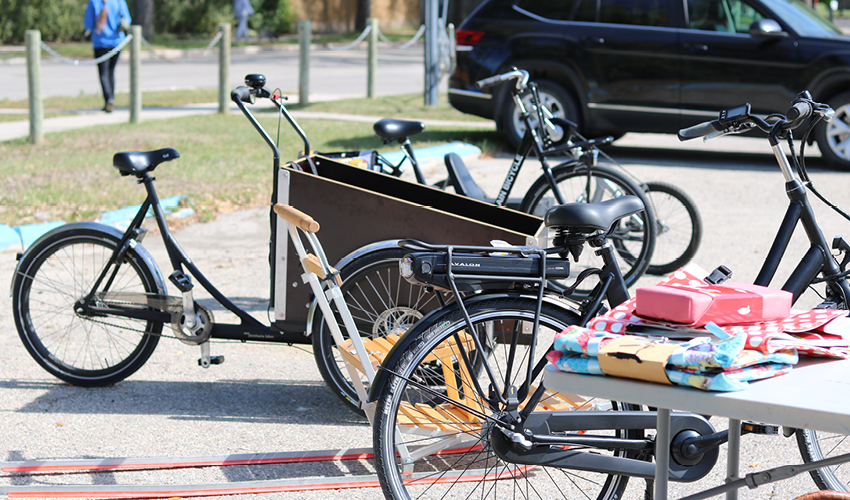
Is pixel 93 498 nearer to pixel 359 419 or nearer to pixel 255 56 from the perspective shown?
pixel 359 419

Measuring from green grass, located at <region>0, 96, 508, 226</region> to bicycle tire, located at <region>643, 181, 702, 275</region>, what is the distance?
364 centimetres

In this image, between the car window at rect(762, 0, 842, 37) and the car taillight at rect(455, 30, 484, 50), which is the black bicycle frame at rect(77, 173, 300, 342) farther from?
the car window at rect(762, 0, 842, 37)

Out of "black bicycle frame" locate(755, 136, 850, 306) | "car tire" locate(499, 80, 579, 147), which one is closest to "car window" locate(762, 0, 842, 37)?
"car tire" locate(499, 80, 579, 147)

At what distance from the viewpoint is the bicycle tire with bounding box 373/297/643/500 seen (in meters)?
2.79

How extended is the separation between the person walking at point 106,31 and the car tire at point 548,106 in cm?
613

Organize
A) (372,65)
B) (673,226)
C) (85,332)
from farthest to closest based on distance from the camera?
(372,65) < (673,226) < (85,332)

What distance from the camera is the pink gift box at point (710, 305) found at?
2.24 metres

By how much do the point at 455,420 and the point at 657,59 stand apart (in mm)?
7652

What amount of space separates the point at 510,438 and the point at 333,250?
153 centimetres

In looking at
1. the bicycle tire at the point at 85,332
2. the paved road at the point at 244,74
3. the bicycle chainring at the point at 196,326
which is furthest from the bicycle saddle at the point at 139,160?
the paved road at the point at 244,74

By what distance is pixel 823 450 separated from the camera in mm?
3195

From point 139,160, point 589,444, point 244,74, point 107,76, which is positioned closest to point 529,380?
point 589,444

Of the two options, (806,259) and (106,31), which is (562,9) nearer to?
(106,31)

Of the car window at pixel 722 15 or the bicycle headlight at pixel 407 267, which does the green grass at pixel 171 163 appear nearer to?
the car window at pixel 722 15
